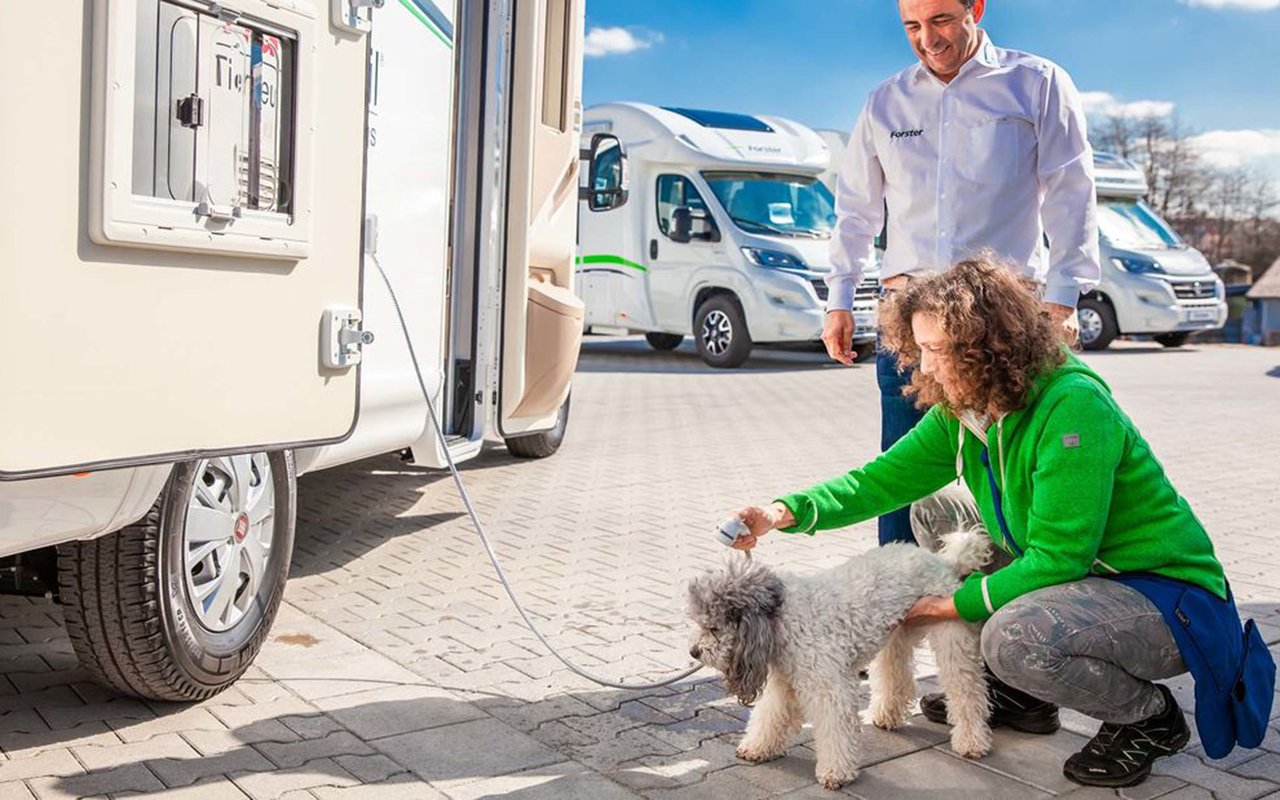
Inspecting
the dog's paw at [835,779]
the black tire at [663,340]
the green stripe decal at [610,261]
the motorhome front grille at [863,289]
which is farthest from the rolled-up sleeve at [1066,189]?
the black tire at [663,340]

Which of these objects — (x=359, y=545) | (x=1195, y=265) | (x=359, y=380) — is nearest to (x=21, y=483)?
(x=359, y=380)

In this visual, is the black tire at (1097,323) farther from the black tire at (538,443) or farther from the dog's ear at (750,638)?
the dog's ear at (750,638)

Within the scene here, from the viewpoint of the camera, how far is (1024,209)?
13.5 ft

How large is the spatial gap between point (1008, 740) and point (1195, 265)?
17.3 metres

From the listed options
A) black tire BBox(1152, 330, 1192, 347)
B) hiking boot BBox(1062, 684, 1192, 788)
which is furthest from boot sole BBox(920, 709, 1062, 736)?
black tire BBox(1152, 330, 1192, 347)

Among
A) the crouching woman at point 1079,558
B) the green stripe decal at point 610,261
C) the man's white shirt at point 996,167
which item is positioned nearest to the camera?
the crouching woman at point 1079,558

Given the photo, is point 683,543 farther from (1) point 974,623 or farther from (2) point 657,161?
(2) point 657,161

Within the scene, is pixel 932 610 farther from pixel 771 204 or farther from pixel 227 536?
pixel 771 204

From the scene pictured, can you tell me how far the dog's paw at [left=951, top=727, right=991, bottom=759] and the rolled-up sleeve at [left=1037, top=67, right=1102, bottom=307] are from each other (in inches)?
50.7

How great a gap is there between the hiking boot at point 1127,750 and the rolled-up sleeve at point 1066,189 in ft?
4.10

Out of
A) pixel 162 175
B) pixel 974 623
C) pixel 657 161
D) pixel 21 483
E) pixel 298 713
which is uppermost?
pixel 657 161

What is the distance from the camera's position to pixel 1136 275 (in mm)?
18625

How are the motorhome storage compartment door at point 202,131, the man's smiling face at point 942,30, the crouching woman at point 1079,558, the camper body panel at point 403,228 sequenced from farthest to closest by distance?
the camper body panel at point 403,228
the man's smiling face at point 942,30
the crouching woman at point 1079,558
the motorhome storage compartment door at point 202,131

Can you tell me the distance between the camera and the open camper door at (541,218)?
5781mm
